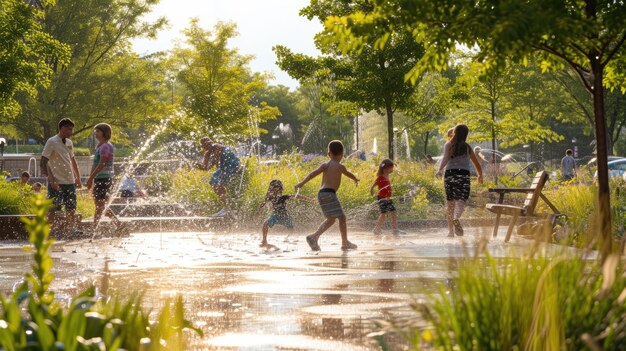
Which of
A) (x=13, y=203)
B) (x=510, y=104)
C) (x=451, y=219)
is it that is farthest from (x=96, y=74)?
(x=451, y=219)

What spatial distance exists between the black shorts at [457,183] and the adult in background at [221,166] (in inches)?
213

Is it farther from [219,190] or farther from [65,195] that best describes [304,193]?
[65,195]

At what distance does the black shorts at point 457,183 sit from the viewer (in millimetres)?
15617

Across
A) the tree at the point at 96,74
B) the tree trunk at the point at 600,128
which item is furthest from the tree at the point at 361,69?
the tree trunk at the point at 600,128

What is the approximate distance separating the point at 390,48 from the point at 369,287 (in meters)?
19.1

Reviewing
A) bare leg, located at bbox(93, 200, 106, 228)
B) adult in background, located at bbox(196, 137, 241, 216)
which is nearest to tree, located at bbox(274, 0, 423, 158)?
adult in background, located at bbox(196, 137, 241, 216)

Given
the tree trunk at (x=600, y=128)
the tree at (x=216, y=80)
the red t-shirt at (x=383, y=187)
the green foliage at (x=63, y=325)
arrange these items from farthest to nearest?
1. the tree at (x=216, y=80)
2. the red t-shirt at (x=383, y=187)
3. the tree trunk at (x=600, y=128)
4. the green foliage at (x=63, y=325)

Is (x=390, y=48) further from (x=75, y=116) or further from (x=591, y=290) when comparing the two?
(x=591, y=290)

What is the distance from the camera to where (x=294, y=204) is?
20.4m

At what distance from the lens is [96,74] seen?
1682 inches

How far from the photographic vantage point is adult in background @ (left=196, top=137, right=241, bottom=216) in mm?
19672

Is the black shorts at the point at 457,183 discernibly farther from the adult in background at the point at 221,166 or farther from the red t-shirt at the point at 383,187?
the adult in background at the point at 221,166

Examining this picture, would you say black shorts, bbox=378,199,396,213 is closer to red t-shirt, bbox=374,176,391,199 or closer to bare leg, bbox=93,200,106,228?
red t-shirt, bbox=374,176,391,199

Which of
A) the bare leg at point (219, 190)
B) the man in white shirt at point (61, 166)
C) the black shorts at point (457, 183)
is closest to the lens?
the man in white shirt at point (61, 166)
